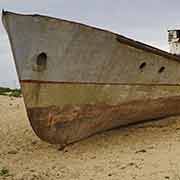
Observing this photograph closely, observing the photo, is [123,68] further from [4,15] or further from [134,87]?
[4,15]

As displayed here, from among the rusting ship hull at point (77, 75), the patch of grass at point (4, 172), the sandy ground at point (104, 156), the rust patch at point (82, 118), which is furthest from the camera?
the rust patch at point (82, 118)

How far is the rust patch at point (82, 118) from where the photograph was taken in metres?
5.54

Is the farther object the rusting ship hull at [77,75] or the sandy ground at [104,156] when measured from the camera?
the rusting ship hull at [77,75]

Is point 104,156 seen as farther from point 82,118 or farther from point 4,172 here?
point 4,172

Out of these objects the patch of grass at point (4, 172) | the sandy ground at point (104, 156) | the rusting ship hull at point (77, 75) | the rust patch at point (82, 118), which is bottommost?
the patch of grass at point (4, 172)

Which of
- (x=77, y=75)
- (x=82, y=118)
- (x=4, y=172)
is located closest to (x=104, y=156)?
(x=82, y=118)

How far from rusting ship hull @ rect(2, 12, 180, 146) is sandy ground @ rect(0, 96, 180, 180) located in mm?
244

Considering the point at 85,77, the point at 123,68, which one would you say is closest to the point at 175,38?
the point at 123,68

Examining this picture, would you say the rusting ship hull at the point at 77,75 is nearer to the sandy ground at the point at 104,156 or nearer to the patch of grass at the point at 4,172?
the sandy ground at the point at 104,156

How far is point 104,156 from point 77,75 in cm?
128

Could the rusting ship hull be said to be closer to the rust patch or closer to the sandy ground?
the rust patch

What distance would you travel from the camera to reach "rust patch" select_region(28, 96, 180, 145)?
5543 mm

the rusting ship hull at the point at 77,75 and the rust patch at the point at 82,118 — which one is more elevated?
the rusting ship hull at the point at 77,75

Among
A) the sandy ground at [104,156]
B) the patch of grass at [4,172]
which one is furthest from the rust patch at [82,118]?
the patch of grass at [4,172]
